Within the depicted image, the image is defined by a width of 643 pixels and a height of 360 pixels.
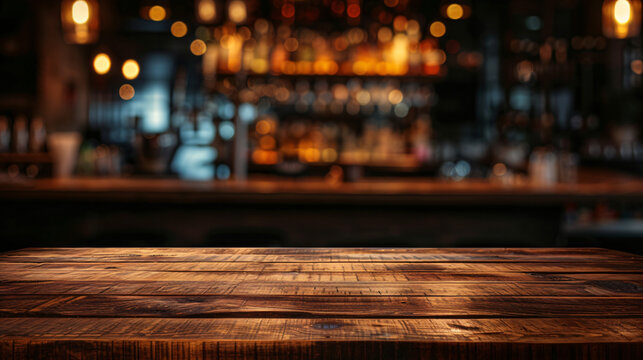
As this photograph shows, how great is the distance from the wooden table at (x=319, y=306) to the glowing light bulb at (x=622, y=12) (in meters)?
2.02

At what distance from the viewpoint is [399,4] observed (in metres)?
5.74

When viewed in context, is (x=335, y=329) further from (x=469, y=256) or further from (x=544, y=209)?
(x=544, y=209)

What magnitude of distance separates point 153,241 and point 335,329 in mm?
2248

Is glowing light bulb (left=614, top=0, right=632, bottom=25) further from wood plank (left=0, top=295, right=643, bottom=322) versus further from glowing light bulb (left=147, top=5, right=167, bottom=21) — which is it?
glowing light bulb (left=147, top=5, right=167, bottom=21)

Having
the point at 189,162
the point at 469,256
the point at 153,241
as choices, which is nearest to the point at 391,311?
the point at 469,256

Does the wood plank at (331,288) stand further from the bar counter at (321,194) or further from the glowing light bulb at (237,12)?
the glowing light bulb at (237,12)

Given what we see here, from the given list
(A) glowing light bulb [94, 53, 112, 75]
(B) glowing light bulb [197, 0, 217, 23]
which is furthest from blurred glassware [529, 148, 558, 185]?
(A) glowing light bulb [94, 53, 112, 75]

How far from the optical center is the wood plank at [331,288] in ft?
3.23

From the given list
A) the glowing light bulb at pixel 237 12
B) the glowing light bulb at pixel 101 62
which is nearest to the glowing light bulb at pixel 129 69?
the glowing light bulb at pixel 101 62

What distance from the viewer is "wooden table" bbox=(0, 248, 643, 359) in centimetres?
74

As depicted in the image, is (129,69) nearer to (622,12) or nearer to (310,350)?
(622,12)

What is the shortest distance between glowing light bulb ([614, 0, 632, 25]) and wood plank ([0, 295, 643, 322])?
242 centimetres

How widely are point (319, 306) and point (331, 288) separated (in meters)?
0.12

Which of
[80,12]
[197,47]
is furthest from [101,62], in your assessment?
[197,47]
